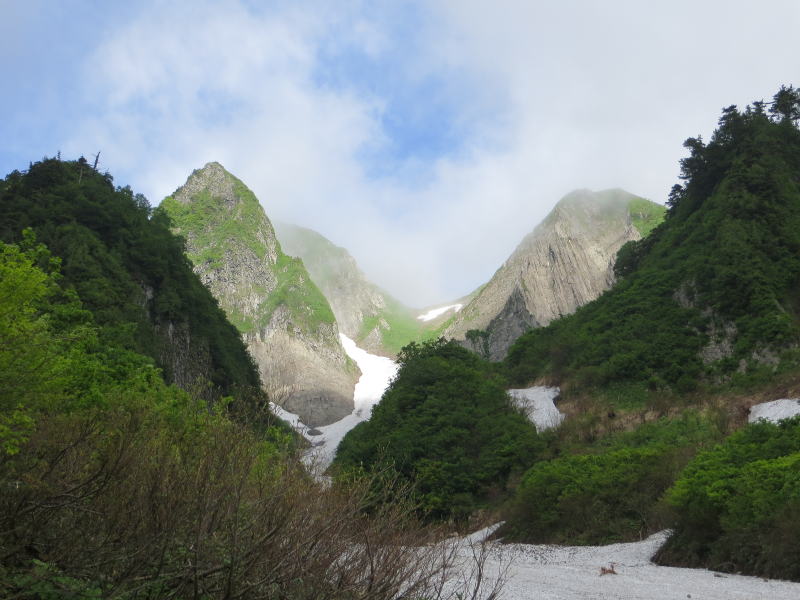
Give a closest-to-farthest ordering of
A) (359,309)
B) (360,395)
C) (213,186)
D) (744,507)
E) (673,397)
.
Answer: (744,507) → (673,397) → (360,395) → (213,186) → (359,309)

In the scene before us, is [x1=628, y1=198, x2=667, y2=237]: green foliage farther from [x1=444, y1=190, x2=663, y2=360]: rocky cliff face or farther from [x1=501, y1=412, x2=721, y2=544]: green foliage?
[x1=501, y1=412, x2=721, y2=544]: green foliage

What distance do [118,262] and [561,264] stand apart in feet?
239

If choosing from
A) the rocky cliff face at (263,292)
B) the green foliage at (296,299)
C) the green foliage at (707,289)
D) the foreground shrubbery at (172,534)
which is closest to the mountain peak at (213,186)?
the rocky cliff face at (263,292)

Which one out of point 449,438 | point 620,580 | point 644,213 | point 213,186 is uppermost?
point 213,186

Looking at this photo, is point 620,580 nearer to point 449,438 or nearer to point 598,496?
point 598,496

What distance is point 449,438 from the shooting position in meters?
30.1

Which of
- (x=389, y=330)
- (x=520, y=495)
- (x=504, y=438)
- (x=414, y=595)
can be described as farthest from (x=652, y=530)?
(x=389, y=330)

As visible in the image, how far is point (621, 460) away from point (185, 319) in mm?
30239

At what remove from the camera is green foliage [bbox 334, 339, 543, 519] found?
91.6 ft

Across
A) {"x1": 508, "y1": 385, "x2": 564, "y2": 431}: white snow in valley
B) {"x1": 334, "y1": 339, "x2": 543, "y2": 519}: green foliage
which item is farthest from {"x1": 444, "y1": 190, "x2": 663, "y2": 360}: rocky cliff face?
{"x1": 334, "y1": 339, "x2": 543, "y2": 519}: green foliage

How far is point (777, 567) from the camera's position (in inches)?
462

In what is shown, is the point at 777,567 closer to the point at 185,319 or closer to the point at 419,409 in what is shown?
the point at 419,409

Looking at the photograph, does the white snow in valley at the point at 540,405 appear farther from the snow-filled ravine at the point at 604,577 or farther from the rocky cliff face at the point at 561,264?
the rocky cliff face at the point at 561,264

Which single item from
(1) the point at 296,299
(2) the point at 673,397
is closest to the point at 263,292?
(1) the point at 296,299
